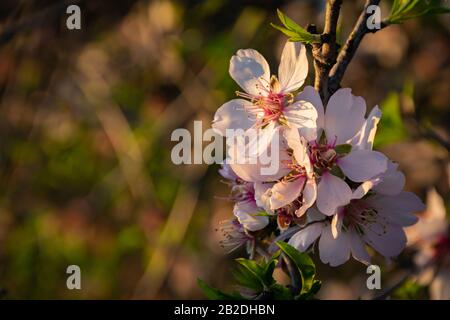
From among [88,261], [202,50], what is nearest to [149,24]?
[202,50]

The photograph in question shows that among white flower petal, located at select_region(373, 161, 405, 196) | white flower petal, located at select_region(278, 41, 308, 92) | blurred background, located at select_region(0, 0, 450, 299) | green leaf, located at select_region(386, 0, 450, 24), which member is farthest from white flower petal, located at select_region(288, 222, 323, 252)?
blurred background, located at select_region(0, 0, 450, 299)

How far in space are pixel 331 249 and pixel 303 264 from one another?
0.15 feet

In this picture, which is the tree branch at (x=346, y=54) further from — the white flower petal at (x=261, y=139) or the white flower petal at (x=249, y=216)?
the white flower petal at (x=249, y=216)

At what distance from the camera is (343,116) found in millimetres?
1014

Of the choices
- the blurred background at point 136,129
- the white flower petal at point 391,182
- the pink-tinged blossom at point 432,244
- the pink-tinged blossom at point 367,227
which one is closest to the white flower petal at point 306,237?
the pink-tinged blossom at point 367,227

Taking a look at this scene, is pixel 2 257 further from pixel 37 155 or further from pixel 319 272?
pixel 319 272

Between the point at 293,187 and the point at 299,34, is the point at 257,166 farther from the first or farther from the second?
the point at 299,34

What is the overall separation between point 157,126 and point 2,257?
3.28 ft

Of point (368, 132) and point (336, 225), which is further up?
point (368, 132)

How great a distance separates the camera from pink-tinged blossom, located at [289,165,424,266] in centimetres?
102

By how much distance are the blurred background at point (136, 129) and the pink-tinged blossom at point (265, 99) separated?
1.61 meters

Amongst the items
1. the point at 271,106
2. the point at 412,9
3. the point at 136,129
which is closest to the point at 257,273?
the point at 271,106

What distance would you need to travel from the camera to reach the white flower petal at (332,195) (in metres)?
0.96

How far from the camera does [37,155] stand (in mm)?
3535
